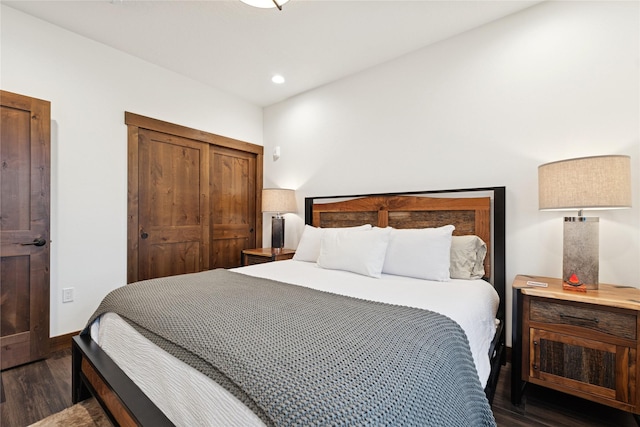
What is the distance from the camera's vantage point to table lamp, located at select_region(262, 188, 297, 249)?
349cm

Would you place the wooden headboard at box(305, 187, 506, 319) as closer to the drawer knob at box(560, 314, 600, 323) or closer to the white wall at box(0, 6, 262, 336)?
the drawer knob at box(560, 314, 600, 323)

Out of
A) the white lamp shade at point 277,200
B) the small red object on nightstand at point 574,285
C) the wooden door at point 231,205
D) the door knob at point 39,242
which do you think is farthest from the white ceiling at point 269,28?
the small red object on nightstand at point 574,285

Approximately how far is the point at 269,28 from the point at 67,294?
9.26 feet

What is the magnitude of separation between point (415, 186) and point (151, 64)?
9.70 feet

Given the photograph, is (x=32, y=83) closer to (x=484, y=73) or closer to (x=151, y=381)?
(x=151, y=381)

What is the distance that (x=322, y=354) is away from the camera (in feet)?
2.94

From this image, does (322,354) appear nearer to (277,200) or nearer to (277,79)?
(277,200)

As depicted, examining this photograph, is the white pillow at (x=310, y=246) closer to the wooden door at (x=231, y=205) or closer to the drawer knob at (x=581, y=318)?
the wooden door at (x=231, y=205)

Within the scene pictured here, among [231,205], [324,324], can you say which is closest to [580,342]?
[324,324]

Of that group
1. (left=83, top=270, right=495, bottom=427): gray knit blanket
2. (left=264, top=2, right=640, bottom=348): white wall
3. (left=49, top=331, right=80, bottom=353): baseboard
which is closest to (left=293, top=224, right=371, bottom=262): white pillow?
(left=264, top=2, right=640, bottom=348): white wall

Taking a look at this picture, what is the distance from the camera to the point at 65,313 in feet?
8.11

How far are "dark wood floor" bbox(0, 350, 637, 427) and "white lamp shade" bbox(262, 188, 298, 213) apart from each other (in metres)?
2.23

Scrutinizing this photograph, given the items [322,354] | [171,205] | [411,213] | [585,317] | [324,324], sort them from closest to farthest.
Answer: [322,354], [324,324], [585,317], [411,213], [171,205]

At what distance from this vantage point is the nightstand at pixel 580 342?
1476 mm
